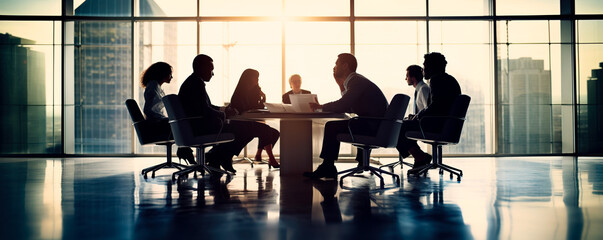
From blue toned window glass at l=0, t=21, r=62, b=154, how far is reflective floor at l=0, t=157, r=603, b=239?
401 centimetres

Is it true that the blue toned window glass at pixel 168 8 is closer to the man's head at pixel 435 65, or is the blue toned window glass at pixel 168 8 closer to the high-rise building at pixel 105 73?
the high-rise building at pixel 105 73

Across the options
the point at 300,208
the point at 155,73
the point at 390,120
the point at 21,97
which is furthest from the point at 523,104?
the point at 21,97

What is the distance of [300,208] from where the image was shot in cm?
283

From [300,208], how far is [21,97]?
289 inches

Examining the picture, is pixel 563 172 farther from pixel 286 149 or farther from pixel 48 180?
pixel 48 180

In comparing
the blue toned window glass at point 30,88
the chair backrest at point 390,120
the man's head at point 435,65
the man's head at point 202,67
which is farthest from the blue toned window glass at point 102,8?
the chair backrest at point 390,120

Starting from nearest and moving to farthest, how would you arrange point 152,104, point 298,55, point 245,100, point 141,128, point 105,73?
point 141,128 → point 152,104 → point 245,100 → point 298,55 → point 105,73

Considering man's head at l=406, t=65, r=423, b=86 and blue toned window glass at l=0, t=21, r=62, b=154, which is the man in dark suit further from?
blue toned window glass at l=0, t=21, r=62, b=154

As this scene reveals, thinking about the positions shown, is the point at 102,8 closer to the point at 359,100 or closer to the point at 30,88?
the point at 30,88

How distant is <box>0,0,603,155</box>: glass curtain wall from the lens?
788 cm

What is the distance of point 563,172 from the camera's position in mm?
5301

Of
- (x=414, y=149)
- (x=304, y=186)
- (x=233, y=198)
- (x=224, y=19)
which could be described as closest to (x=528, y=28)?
(x=414, y=149)

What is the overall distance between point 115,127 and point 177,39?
1900mm

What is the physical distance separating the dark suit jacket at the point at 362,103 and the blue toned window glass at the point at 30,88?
20.0ft
